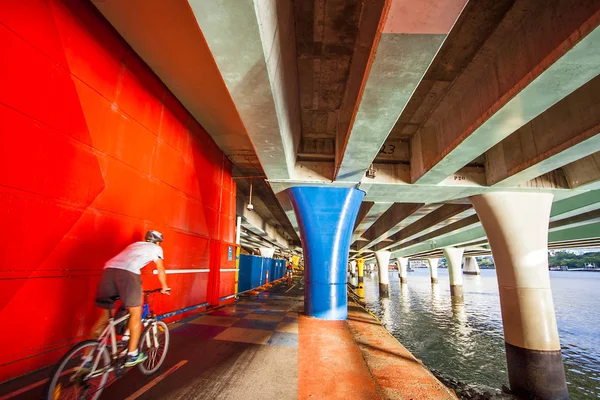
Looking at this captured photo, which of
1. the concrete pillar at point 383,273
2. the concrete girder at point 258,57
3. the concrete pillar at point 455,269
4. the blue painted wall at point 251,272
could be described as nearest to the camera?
the concrete girder at point 258,57

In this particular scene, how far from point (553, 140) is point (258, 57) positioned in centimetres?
658

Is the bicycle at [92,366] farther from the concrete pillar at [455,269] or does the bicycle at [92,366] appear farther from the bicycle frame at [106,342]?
the concrete pillar at [455,269]

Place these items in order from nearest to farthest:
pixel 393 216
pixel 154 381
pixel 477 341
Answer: pixel 154 381
pixel 477 341
pixel 393 216

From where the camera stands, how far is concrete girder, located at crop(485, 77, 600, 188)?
5.12 m

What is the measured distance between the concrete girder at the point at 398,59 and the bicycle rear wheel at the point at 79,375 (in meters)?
4.95

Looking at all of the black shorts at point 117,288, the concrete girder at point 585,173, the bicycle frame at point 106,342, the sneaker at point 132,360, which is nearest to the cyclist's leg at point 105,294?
the black shorts at point 117,288

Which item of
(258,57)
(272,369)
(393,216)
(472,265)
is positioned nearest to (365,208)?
(393,216)

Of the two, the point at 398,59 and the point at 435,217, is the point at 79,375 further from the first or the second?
the point at 435,217

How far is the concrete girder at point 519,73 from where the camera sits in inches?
132

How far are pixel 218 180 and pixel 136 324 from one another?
6.85 m

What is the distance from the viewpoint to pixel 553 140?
5895 mm

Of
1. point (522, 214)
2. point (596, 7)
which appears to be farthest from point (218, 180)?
point (522, 214)

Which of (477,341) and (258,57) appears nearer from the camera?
(258,57)

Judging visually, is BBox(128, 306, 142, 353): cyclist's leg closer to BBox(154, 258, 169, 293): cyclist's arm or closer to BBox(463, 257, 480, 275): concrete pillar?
BBox(154, 258, 169, 293): cyclist's arm
